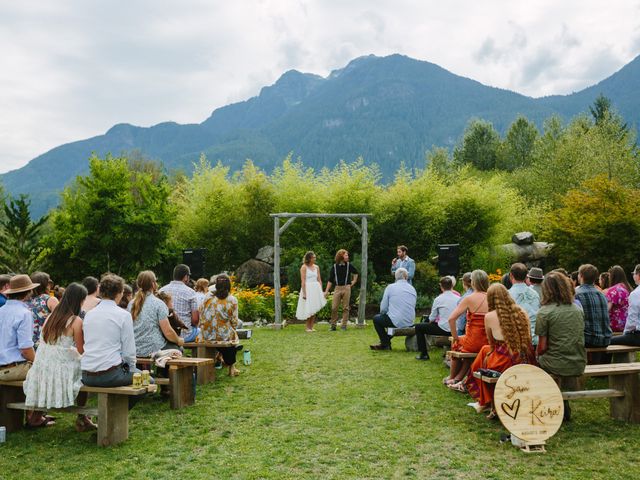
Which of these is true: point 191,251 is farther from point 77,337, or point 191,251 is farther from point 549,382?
point 549,382

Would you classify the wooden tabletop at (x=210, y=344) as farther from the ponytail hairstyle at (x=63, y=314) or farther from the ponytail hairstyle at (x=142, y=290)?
the ponytail hairstyle at (x=63, y=314)

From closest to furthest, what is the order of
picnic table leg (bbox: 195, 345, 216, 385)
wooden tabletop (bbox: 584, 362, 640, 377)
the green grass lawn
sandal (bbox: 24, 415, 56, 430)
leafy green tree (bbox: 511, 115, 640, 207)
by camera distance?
the green grass lawn, wooden tabletop (bbox: 584, 362, 640, 377), sandal (bbox: 24, 415, 56, 430), picnic table leg (bbox: 195, 345, 216, 385), leafy green tree (bbox: 511, 115, 640, 207)

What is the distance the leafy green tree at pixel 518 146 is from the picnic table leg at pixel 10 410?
46.7 m

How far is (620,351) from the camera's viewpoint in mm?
6207

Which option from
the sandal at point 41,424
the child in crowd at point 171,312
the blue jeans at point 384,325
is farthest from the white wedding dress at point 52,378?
the blue jeans at point 384,325

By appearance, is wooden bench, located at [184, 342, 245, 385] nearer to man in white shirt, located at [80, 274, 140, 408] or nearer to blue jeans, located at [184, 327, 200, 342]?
blue jeans, located at [184, 327, 200, 342]

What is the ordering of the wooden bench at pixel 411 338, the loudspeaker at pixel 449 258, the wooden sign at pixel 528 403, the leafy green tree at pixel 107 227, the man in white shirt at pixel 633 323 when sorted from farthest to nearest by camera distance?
the leafy green tree at pixel 107 227 < the loudspeaker at pixel 449 258 < the wooden bench at pixel 411 338 < the man in white shirt at pixel 633 323 < the wooden sign at pixel 528 403

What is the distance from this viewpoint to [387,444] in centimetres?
463

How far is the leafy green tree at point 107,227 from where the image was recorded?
16156 mm

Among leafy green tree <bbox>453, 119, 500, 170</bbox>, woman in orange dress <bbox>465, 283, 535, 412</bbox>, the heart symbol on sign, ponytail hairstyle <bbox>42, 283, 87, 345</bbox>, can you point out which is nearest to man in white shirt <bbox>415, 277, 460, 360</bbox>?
woman in orange dress <bbox>465, 283, 535, 412</bbox>

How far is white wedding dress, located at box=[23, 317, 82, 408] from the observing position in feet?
15.3

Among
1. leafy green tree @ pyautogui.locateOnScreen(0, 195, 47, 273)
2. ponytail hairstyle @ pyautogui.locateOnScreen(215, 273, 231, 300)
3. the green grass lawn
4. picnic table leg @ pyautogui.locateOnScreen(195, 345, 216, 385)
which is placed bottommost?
the green grass lawn

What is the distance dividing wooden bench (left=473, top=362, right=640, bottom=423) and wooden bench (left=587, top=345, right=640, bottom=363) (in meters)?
0.79

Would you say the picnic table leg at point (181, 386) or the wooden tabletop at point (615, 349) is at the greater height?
the wooden tabletop at point (615, 349)
